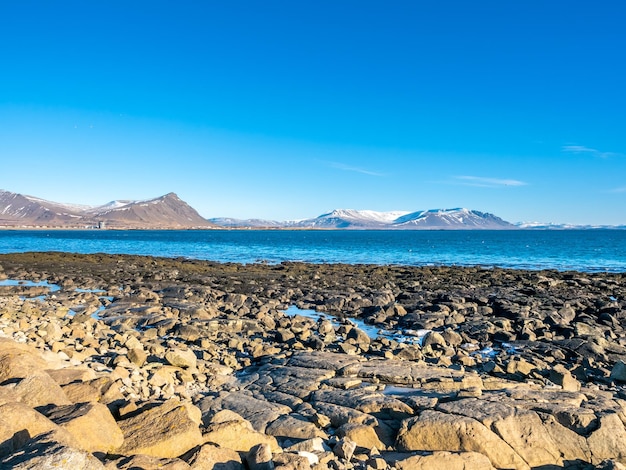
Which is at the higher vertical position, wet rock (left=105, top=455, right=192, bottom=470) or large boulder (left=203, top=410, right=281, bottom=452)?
wet rock (left=105, top=455, right=192, bottom=470)

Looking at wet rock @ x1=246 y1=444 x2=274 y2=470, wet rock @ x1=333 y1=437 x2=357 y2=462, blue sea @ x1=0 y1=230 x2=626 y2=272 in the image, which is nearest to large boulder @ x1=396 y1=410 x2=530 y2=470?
wet rock @ x1=333 y1=437 x2=357 y2=462

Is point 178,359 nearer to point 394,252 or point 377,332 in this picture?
point 377,332

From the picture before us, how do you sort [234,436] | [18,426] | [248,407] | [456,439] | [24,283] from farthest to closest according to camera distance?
[24,283]
[248,407]
[456,439]
[234,436]
[18,426]

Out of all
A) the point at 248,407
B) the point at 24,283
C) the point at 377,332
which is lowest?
the point at 24,283

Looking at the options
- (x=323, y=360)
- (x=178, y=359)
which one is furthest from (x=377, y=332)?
(x=178, y=359)

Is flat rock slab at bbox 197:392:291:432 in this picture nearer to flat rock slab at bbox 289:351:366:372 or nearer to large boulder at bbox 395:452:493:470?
flat rock slab at bbox 289:351:366:372

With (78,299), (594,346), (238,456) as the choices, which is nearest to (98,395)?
(238,456)

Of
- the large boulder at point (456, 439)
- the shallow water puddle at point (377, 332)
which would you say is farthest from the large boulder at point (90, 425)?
the shallow water puddle at point (377, 332)

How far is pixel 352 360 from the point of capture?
37.7ft

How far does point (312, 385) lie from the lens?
9.70 meters

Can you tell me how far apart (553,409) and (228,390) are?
610 centimetres

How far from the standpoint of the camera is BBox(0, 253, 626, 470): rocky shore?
5730 mm

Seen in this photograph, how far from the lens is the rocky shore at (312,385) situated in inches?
226

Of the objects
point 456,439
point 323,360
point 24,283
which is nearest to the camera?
point 456,439
